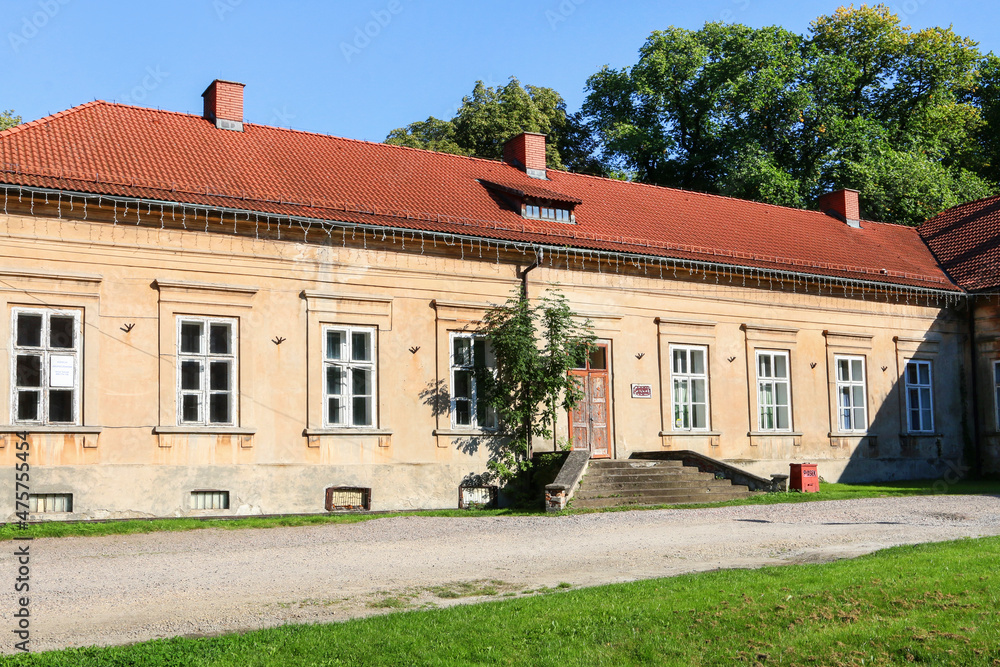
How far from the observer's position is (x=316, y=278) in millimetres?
17562

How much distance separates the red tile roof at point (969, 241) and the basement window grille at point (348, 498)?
16877 mm

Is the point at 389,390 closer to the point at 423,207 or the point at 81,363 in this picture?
the point at 423,207

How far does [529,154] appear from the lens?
24156 millimetres

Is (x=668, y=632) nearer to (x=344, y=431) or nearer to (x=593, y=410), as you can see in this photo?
(x=344, y=431)

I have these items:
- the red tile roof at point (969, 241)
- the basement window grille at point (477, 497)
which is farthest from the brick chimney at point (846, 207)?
the basement window grille at point (477, 497)

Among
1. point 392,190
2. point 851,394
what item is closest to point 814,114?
point 851,394

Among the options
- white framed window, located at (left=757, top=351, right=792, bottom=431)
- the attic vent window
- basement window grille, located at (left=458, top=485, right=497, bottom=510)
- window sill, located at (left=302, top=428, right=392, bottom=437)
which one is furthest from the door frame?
window sill, located at (left=302, top=428, right=392, bottom=437)

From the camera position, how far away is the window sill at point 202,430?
16.0 meters

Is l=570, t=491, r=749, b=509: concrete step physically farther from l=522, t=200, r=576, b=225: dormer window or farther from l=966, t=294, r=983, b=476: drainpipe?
l=966, t=294, r=983, b=476: drainpipe

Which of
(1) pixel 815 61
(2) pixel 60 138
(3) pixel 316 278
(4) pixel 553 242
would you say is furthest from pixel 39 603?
(1) pixel 815 61

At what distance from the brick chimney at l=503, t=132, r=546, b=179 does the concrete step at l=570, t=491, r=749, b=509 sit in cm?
905

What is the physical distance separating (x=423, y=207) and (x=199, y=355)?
207 inches

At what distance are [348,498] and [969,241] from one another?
761 inches

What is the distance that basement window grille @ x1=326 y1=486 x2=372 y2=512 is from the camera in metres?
17.2
